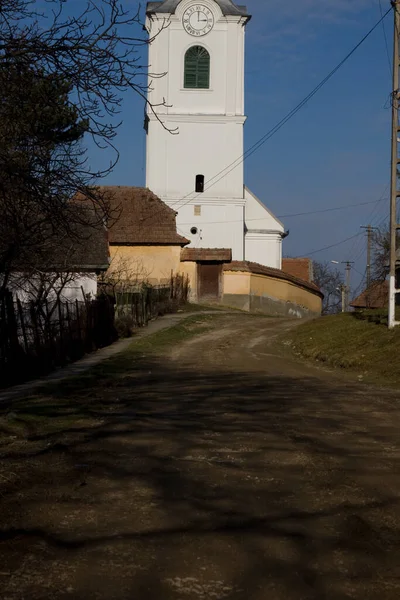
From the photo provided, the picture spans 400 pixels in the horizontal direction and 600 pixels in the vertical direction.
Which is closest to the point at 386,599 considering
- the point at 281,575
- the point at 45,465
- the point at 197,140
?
the point at 281,575

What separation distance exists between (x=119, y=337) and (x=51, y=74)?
19205 mm

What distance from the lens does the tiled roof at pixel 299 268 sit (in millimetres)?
76750

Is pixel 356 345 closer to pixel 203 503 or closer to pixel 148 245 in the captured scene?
pixel 203 503

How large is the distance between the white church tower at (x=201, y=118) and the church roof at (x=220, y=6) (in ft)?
0.22

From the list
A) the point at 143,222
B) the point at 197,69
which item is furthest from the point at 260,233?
the point at 143,222

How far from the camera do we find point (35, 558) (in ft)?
16.2

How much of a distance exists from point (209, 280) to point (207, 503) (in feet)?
138

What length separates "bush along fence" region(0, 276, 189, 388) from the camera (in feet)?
52.1

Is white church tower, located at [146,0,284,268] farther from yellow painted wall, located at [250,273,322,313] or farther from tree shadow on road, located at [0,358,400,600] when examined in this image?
tree shadow on road, located at [0,358,400,600]

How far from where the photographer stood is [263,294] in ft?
161

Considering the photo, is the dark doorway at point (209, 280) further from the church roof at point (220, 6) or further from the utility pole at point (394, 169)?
the utility pole at point (394, 169)

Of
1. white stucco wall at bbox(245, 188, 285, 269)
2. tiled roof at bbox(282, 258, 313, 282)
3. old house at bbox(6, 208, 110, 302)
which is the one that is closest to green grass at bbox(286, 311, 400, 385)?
old house at bbox(6, 208, 110, 302)

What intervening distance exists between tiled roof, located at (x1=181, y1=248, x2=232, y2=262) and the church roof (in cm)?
1604

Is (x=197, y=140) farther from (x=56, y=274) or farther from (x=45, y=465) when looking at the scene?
(x=45, y=465)
